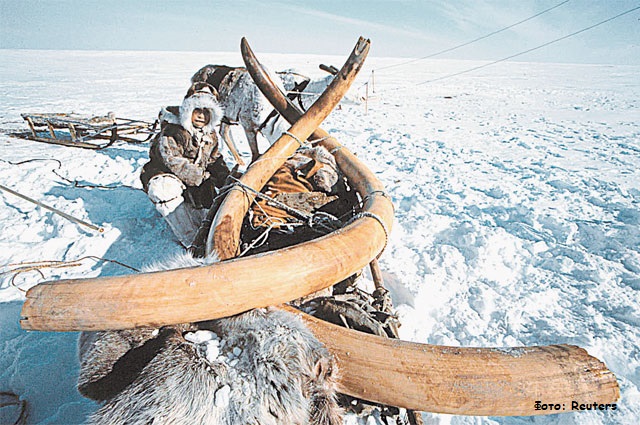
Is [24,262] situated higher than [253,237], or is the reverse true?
[253,237]

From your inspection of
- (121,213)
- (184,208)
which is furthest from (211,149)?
(121,213)

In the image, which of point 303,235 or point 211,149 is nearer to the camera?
point 303,235

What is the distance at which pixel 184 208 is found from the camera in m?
3.07

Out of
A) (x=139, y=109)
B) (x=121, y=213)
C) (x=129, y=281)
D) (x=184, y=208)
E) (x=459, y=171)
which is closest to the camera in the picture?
(x=129, y=281)

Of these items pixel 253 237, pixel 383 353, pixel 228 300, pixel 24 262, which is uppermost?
pixel 228 300

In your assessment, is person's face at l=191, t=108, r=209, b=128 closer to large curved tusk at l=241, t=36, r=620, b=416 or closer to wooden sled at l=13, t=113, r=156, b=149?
large curved tusk at l=241, t=36, r=620, b=416

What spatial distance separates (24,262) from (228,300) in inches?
106

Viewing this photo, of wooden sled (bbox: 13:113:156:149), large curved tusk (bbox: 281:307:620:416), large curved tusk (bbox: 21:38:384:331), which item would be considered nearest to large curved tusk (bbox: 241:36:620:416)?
large curved tusk (bbox: 281:307:620:416)

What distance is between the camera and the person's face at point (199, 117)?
305 cm

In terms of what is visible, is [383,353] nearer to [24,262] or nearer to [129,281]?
[129,281]

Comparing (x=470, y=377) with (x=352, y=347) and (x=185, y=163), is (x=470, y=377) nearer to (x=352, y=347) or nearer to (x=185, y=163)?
(x=352, y=347)

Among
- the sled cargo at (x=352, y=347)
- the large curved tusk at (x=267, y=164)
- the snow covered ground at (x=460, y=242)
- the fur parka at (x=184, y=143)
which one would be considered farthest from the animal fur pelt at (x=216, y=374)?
the fur parka at (x=184, y=143)

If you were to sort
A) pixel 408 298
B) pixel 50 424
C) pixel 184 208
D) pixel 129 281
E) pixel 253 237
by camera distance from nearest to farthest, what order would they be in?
pixel 129 281 < pixel 50 424 < pixel 253 237 < pixel 408 298 < pixel 184 208

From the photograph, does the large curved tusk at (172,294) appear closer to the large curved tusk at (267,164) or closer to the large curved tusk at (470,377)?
the large curved tusk at (470,377)
